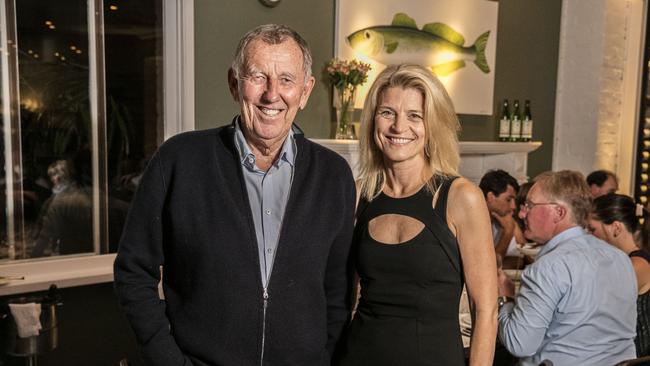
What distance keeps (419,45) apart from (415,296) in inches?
126

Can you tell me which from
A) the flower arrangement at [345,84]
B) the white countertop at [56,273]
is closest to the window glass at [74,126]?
the white countertop at [56,273]

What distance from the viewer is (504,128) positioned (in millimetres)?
4977

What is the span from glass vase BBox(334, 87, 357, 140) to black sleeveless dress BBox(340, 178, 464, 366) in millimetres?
2259

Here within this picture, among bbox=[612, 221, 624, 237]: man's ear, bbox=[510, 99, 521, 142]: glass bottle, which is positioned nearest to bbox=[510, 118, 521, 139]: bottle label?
bbox=[510, 99, 521, 142]: glass bottle

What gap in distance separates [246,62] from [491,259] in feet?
2.55

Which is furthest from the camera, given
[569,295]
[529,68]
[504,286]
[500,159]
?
[529,68]

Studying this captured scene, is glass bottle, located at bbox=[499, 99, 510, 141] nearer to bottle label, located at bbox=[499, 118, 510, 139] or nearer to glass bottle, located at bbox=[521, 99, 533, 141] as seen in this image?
bottle label, located at bbox=[499, 118, 510, 139]

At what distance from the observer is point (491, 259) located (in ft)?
5.08

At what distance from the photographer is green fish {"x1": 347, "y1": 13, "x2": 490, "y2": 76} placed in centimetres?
412

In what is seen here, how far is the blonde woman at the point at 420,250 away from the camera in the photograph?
1550 millimetres

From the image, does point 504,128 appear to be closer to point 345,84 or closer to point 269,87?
point 345,84

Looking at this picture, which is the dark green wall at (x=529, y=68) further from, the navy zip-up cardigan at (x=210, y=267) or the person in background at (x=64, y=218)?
the navy zip-up cardigan at (x=210, y=267)

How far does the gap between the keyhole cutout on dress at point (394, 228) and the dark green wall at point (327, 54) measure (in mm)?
2053

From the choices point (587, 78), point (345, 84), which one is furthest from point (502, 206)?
point (587, 78)
